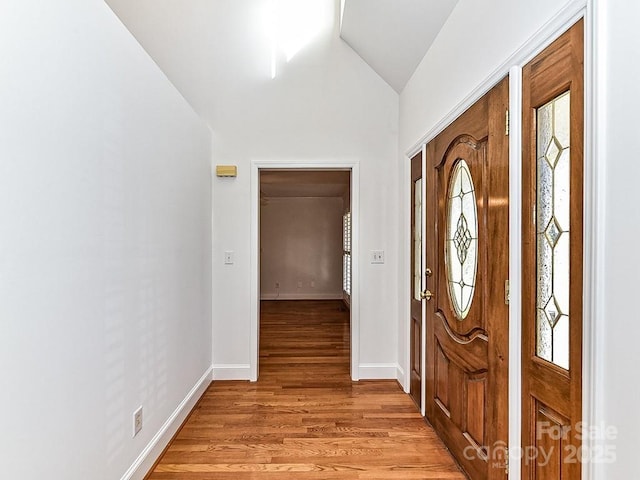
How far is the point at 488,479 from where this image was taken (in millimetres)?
1679

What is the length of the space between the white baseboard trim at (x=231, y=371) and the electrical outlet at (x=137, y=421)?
1.45 meters

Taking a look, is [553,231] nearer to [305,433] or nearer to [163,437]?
[305,433]

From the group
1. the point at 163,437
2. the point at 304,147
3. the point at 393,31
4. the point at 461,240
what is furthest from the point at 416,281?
the point at 163,437

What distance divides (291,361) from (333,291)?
431 centimetres

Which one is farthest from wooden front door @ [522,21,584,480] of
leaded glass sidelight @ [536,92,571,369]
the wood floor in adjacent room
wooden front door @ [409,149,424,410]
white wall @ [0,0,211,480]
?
white wall @ [0,0,211,480]

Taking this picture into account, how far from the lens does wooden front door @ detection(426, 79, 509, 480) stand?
1589 millimetres

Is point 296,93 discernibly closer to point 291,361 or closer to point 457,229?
point 457,229

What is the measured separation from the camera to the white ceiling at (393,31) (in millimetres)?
2221

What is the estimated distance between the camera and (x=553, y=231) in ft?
4.16

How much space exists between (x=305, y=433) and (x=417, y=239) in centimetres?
162

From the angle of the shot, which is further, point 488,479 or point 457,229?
point 457,229

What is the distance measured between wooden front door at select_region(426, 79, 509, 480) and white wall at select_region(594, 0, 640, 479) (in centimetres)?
53

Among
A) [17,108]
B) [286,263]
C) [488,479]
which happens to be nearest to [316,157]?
[17,108]

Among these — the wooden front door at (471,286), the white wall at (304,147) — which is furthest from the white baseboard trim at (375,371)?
the wooden front door at (471,286)
